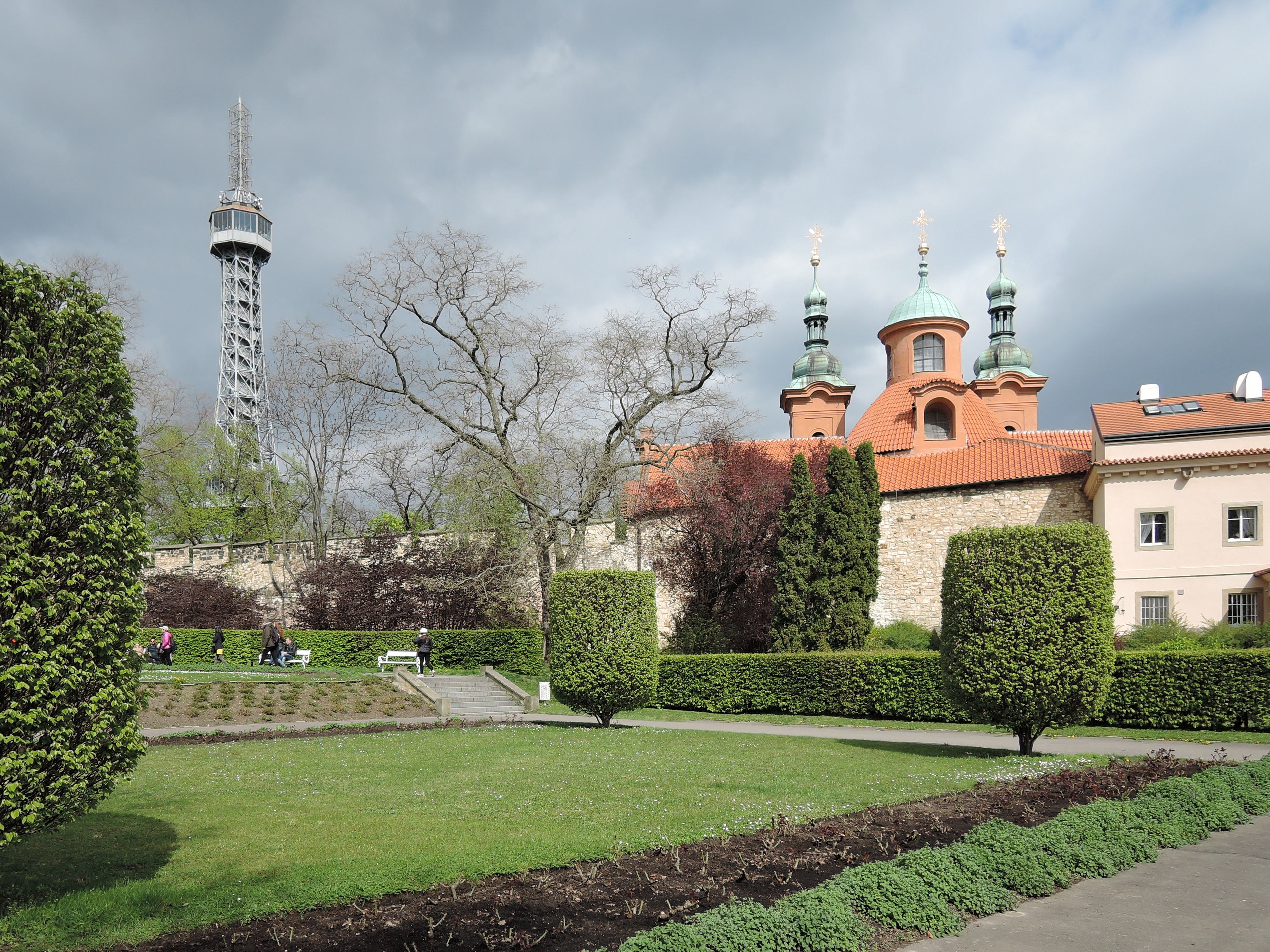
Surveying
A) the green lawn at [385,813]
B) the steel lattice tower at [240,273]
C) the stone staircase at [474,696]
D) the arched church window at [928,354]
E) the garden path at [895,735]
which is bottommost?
the stone staircase at [474,696]

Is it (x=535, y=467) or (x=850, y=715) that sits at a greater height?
(x=535, y=467)

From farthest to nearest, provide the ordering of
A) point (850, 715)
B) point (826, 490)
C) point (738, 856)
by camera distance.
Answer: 1. point (826, 490)
2. point (850, 715)
3. point (738, 856)

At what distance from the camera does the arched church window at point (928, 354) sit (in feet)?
125

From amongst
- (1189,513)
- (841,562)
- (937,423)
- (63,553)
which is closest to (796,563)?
(841,562)

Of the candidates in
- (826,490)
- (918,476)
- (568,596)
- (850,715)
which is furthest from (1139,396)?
(568,596)

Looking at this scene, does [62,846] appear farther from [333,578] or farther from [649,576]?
[333,578]

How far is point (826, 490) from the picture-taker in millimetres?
26203

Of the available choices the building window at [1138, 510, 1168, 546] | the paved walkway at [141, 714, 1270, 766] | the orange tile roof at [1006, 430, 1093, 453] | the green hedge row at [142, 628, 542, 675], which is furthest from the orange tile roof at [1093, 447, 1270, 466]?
the green hedge row at [142, 628, 542, 675]

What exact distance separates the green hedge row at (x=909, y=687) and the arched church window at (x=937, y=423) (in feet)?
50.2

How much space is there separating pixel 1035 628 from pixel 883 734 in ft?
16.9

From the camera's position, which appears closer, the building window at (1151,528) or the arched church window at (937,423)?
the building window at (1151,528)

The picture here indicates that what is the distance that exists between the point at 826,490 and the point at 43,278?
23.4m

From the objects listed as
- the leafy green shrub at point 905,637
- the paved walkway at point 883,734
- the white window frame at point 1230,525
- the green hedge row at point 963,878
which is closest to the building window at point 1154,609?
the white window frame at point 1230,525

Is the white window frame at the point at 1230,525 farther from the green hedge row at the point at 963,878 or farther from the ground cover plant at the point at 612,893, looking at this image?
the ground cover plant at the point at 612,893
